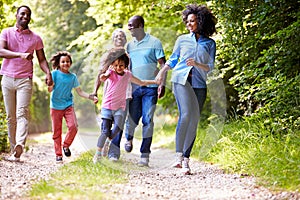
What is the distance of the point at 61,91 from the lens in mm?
7473

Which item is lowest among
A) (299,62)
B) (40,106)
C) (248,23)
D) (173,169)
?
(40,106)

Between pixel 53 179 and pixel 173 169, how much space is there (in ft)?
6.12

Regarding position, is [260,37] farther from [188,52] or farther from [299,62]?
[188,52]

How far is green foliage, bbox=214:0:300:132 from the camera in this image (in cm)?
659

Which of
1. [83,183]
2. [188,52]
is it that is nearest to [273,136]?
[188,52]

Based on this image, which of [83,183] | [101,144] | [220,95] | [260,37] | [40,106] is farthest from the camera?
[40,106]

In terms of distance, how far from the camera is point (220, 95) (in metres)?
10.1

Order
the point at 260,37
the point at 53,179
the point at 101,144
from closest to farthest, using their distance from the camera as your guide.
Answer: the point at 53,179 → the point at 101,144 → the point at 260,37

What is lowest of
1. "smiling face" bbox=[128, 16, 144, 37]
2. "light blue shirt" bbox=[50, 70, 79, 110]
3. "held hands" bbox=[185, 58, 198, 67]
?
"light blue shirt" bbox=[50, 70, 79, 110]

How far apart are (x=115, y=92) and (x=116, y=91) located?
0.02m

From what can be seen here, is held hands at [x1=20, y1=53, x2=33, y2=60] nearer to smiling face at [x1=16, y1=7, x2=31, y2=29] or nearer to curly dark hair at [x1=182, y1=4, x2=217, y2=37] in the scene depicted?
smiling face at [x1=16, y1=7, x2=31, y2=29]

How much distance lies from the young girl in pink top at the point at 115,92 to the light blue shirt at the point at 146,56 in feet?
0.37

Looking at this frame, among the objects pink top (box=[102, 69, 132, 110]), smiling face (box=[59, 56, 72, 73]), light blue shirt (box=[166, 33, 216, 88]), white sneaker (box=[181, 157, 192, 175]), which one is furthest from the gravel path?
smiling face (box=[59, 56, 72, 73])

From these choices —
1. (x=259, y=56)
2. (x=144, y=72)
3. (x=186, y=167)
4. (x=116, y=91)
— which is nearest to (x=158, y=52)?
(x=144, y=72)
